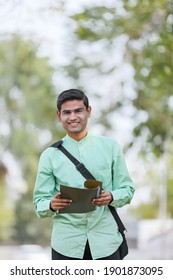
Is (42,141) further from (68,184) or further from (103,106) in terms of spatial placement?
(68,184)

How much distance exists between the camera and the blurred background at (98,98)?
8547 mm

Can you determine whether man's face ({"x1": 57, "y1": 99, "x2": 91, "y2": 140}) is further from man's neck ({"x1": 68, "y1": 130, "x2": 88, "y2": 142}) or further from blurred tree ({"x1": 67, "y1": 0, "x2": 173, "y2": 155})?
blurred tree ({"x1": 67, "y1": 0, "x2": 173, "y2": 155})

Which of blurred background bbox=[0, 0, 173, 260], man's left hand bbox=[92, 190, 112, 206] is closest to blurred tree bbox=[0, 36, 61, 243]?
blurred background bbox=[0, 0, 173, 260]

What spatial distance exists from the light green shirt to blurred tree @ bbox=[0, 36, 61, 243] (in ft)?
53.3

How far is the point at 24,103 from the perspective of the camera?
25.4 m

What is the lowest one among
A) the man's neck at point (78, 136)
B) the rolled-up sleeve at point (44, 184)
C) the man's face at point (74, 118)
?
the rolled-up sleeve at point (44, 184)

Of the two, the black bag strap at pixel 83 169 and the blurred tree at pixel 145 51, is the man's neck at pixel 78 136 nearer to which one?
the black bag strap at pixel 83 169

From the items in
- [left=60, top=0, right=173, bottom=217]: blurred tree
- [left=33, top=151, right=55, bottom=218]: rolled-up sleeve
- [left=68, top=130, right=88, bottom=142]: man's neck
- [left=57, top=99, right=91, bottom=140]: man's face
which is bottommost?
[left=33, top=151, right=55, bottom=218]: rolled-up sleeve

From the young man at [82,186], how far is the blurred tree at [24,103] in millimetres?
16223

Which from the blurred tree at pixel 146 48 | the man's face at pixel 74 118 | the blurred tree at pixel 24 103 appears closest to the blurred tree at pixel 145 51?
the blurred tree at pixel 146 48

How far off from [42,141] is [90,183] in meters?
24.1

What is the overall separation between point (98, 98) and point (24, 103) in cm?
970

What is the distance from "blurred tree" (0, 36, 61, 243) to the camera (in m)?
21.5

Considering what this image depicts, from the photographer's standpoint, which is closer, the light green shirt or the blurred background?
the light green shirt
